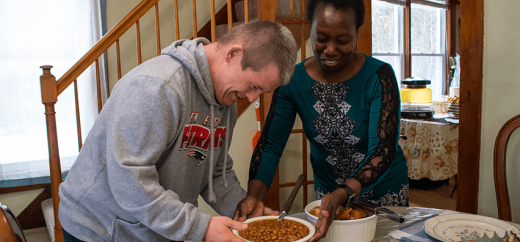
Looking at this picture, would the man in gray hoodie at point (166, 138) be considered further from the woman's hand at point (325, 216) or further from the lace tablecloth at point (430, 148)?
the lace tablecloth at point (430, 148)

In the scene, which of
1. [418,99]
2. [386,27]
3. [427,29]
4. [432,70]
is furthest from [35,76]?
[432,70]

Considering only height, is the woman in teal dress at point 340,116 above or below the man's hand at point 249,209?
above

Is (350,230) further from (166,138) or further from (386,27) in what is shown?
(386,27)

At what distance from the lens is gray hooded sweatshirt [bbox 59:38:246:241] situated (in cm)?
79

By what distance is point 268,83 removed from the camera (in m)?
0.92

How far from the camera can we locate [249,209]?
114 centimetres

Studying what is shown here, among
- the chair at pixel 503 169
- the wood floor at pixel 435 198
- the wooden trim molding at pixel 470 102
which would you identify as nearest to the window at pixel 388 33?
the wood floor at pixel 435 198

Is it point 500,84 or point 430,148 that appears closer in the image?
point 500,84

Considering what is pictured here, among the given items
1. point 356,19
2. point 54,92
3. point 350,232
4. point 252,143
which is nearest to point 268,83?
point 350,232

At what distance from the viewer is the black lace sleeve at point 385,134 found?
115 cm

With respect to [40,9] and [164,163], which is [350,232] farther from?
[40,9]

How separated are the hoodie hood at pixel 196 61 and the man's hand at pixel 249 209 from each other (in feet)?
1.21

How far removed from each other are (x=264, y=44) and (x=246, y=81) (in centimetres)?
10

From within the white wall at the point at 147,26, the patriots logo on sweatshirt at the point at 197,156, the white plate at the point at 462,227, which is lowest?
the white plate at the point at 462,227
